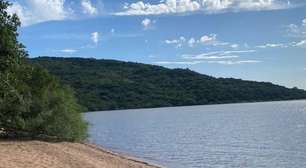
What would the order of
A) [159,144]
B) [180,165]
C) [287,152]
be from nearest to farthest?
[180,165] → [287,152] → [159,144]

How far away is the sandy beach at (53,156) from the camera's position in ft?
83.5

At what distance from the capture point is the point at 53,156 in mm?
29016

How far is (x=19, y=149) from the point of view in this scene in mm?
29797

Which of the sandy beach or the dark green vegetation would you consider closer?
the sandy beach

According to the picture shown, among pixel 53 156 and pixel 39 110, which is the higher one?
pixel 39 110

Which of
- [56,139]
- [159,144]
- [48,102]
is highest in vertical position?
[48,102]

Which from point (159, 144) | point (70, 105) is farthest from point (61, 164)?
point (159, 144)

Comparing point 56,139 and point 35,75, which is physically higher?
point 35,75

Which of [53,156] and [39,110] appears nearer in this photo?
[53,156]

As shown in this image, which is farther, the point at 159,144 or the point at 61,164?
the point at 159,144

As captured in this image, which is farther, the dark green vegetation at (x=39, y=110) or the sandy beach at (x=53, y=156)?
the dark green vegetation at (x=39, y=110)

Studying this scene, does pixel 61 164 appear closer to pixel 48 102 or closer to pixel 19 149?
pixel 19 149

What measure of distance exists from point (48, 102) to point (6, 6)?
11.7 m

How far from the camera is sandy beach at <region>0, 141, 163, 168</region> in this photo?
25.5 meters
